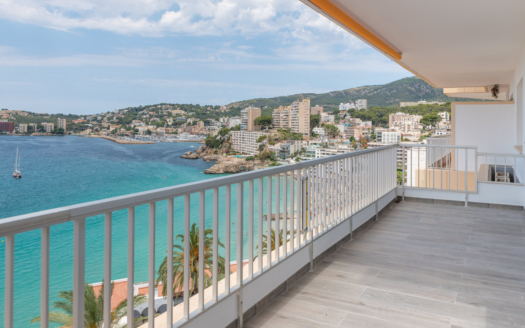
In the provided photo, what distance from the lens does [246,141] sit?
24828 millimetres

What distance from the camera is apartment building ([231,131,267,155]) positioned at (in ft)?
80.4

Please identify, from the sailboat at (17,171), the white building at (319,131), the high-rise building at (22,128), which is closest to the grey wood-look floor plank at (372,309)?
the high-rise building at (22,128)

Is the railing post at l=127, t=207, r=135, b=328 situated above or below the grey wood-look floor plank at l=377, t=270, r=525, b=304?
above

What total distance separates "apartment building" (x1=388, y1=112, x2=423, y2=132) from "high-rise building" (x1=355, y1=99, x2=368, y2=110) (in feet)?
16.3

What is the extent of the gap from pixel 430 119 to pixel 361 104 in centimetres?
1053

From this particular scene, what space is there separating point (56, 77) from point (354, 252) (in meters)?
41.4

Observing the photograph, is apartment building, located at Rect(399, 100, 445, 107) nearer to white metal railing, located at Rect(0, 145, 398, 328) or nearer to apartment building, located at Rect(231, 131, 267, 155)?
apartment building, located at Rect(231, 131, 267, 155)

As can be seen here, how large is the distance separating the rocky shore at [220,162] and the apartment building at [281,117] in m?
3.78

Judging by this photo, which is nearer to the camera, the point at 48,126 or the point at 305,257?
the point at 305,257

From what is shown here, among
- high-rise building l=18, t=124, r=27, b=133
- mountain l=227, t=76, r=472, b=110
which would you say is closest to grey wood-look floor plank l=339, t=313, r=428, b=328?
mountain l=227, t=76, r=472, b=110

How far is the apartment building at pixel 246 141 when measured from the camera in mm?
24519

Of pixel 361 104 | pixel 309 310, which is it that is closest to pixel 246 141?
pixel 361 104

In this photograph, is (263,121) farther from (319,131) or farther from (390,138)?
(390,138)

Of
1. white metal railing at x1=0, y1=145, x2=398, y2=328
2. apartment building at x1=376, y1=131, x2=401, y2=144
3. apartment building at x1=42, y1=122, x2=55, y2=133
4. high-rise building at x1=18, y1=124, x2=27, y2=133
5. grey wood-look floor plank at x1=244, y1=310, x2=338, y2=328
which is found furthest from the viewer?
apartment building at x1=42, y1=122, x2=55, y2=133
